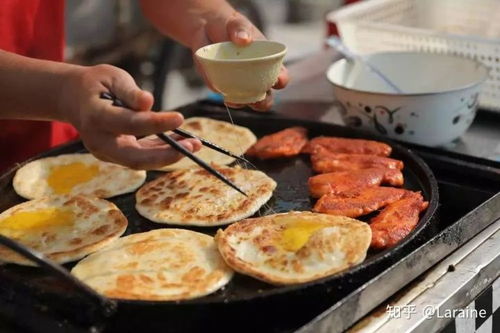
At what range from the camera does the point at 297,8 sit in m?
8.47

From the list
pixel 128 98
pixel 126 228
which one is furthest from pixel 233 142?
pixel 128 98

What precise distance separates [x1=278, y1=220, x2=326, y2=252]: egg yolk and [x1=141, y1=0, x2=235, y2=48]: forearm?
828 millimetres

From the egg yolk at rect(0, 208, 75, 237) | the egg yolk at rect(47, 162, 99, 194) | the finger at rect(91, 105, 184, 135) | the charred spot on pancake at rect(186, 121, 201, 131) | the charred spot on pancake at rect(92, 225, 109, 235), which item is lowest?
the egg yolk at rect(47, 162, 99, 194)

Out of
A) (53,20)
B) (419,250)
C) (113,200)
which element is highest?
(53,20)

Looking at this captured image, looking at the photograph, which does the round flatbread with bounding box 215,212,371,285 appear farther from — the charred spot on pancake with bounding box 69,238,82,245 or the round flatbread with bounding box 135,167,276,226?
the charred spot on pancake with bounding box 69,238,82,245

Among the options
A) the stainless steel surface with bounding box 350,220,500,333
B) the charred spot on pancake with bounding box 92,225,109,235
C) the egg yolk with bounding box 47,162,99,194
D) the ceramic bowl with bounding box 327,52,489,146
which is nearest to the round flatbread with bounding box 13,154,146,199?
the egg yolk with bounding box 47,162,99,194

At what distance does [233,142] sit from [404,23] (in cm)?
137

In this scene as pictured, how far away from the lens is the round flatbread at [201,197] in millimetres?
1956

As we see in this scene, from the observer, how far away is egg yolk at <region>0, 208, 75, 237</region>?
1.90 m

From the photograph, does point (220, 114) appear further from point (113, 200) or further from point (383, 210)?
point (383, 210)

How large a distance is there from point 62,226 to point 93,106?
0.54m

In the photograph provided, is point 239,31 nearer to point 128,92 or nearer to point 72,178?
point 128,92

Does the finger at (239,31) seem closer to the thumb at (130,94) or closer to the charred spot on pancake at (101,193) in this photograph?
the thumb at (130,94)

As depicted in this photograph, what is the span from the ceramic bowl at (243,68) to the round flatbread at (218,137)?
0.48 m
